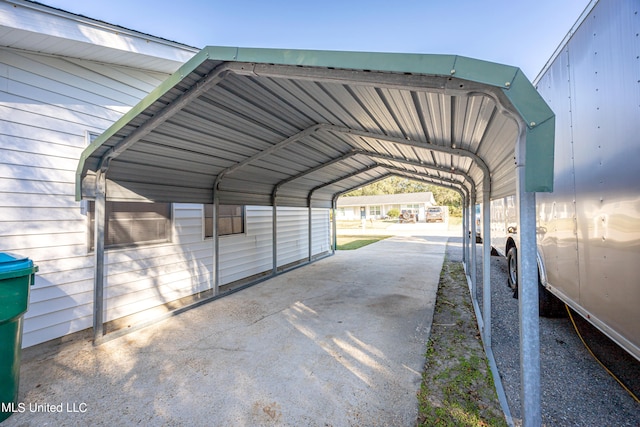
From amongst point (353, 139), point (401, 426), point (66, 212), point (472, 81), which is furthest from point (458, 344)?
point (66, 212)

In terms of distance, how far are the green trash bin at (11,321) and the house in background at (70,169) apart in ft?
4.60

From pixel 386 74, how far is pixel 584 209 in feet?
7.26

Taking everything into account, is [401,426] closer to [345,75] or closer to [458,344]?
[458,344]

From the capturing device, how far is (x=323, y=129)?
488 centimetres

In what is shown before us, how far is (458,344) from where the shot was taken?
3.67m

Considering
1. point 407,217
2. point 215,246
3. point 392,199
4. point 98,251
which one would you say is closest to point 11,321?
point 98,251

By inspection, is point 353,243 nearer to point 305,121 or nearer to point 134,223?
point 305,121

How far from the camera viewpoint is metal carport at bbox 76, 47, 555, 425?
176cm

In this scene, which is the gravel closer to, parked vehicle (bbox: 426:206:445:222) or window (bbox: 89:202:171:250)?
window (bbox: 89:202:171:250)

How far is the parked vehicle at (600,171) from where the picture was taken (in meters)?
1.92

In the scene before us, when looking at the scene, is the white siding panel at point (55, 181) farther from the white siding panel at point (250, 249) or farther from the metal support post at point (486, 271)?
the metal support post at point (486, 271)

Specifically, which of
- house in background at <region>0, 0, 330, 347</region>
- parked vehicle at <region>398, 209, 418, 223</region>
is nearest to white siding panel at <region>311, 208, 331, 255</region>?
house in background at <region>0, 0, 330, 347</region>

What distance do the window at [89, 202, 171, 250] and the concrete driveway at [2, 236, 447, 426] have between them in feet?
4.72

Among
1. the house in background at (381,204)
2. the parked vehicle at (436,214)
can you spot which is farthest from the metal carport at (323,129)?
the house in background at (381,204)
